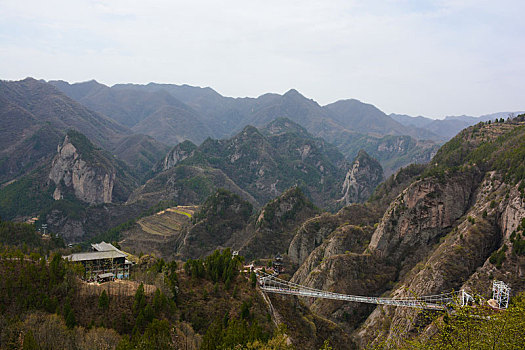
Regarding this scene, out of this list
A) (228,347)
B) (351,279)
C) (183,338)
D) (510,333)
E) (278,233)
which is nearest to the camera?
(510,333)

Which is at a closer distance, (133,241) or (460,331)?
(460,331)

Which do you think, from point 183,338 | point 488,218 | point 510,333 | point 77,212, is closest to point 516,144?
point 488,218

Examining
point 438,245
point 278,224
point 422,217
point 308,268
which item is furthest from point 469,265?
point 278,224

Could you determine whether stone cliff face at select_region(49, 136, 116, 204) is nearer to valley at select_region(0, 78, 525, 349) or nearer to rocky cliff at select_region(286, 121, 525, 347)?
valley at select_region(0, 78, 525, 349)

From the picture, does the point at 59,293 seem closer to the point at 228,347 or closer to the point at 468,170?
the point at 228,347

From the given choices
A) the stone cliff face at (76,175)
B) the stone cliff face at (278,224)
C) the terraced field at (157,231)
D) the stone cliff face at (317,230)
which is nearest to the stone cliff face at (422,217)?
the stone cliff face at (317,230)

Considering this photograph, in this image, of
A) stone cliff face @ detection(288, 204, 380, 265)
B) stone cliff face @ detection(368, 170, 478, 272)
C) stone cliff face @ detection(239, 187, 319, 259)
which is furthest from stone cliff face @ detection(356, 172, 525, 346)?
stone cliff face @ detection(239, 187, 319, 259)

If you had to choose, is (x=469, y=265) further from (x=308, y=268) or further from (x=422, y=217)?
(x=308, y=268)

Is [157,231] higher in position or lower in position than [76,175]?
lower
